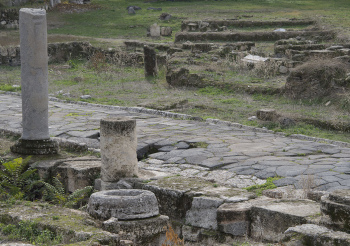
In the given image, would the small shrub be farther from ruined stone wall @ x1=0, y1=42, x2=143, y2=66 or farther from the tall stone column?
the tall stone column

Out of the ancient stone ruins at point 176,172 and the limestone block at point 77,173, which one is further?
the limestone block at point 77,173

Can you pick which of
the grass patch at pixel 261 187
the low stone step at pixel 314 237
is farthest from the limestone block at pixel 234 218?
the low stone step at pixel 314 237

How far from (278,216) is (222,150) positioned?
3.26 m

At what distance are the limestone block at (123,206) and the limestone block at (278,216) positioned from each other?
43.1 inches

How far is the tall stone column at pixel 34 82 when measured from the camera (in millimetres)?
8211

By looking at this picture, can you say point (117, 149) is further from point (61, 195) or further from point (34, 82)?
point (34, 82)

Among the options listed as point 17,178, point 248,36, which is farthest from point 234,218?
Result: point 248,36

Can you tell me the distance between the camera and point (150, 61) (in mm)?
17141

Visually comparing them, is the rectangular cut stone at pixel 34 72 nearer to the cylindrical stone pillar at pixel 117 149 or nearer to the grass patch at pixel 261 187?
the cylindrical stone pillar at pixel 117 149

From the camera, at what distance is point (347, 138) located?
9789 mm

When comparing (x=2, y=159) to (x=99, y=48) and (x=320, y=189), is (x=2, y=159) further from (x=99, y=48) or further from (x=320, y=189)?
(x=99, y=48)

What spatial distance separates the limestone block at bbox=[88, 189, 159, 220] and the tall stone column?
292 centimetres

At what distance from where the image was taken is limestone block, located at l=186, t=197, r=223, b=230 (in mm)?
6078

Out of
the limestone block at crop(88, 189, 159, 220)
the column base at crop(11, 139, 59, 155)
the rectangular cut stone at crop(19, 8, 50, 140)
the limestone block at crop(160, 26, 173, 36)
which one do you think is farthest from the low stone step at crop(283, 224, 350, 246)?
the limestone block at crop(160, 26, 173, 36)
